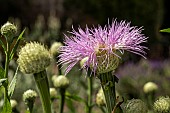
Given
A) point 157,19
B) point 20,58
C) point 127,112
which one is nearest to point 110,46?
point 127,112

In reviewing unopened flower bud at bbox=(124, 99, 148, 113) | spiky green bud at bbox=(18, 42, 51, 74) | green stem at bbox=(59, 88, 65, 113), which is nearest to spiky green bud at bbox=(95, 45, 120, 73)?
unopened flower bud at bbox=(124, 99, 148, 113)

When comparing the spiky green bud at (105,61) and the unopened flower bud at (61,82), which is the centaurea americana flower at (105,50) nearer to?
the spiky green bud at (105,61)

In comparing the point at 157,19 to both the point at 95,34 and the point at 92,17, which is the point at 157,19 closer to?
the point at 92,17

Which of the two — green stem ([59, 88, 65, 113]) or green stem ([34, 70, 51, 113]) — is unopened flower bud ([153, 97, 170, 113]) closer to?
green stem ([34, 70, 51, 113])

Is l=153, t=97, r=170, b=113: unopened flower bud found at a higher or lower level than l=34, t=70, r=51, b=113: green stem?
lower

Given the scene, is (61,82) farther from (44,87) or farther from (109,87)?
(109,87)

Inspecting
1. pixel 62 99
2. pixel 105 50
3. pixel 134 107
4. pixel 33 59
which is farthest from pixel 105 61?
pixel 62 99
